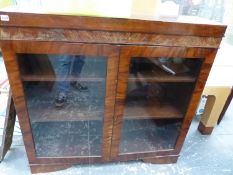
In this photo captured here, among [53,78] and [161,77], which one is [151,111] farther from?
[53,78]

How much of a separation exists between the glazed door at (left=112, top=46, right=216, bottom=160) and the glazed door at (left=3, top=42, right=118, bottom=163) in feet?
0.22

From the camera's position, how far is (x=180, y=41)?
35.8 inches

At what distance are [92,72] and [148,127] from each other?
1.81 feet

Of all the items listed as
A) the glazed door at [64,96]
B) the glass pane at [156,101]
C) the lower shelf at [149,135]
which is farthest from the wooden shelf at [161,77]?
the lower shelf at [149,135]

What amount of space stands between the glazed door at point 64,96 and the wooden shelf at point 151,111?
148mm

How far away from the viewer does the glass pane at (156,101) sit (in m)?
1.04

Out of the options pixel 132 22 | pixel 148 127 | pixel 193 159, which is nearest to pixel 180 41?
pixel 132 22

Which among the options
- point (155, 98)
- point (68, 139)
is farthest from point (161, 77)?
point (68, 139)

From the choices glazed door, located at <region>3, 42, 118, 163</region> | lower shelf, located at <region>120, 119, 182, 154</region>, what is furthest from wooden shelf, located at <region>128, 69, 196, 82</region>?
lower shelf, located at <region>120, 119, 182, 154</region>

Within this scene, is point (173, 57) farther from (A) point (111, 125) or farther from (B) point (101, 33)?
(A) point (111, 125)

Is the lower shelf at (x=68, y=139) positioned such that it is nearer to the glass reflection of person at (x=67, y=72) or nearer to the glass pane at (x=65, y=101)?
the glass pane at (x=65, y=101)

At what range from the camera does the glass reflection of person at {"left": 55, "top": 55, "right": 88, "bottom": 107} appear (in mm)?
934

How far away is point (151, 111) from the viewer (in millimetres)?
1217

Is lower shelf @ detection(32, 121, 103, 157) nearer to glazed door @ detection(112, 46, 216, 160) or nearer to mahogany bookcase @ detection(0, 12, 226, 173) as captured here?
mahogany bookcase @ detection(0, 12, 226, 173)
